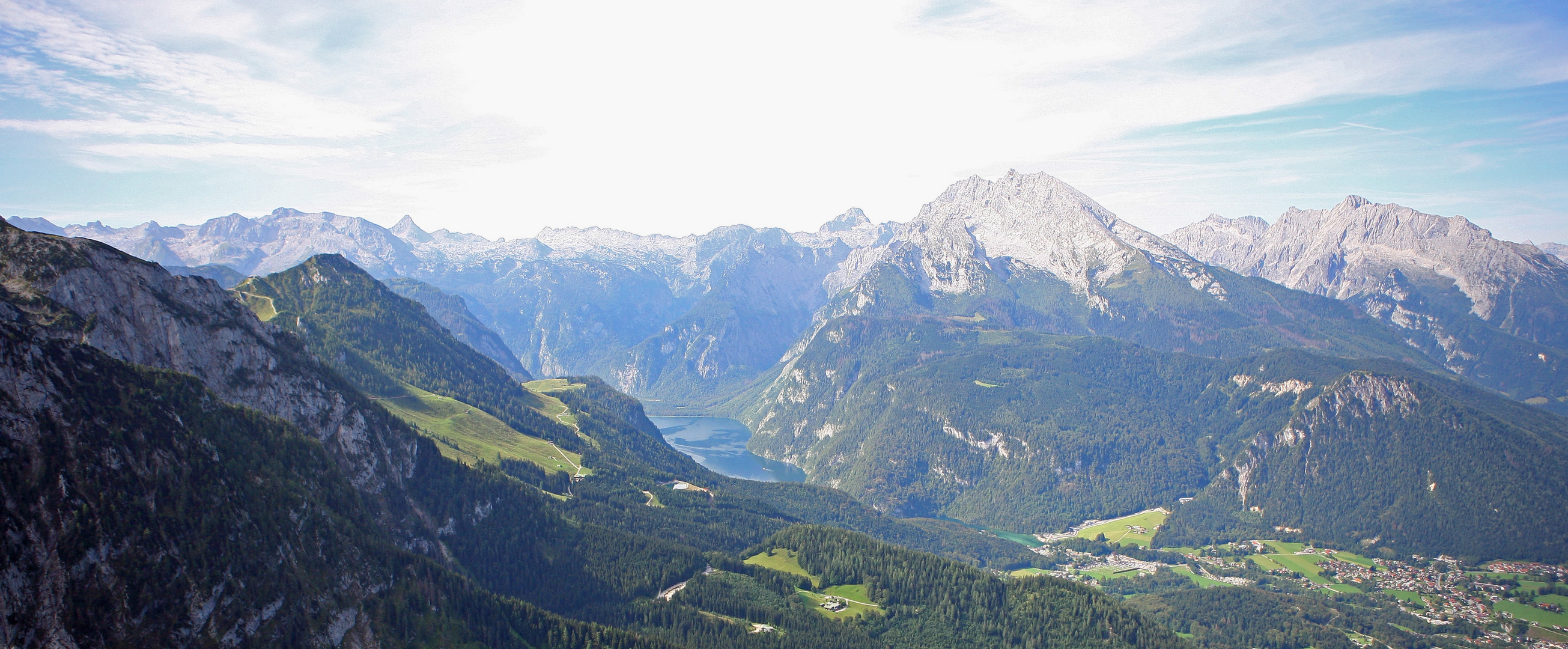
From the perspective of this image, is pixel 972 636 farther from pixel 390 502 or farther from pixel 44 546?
pixel 44 546

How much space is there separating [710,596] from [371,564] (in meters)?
55.6

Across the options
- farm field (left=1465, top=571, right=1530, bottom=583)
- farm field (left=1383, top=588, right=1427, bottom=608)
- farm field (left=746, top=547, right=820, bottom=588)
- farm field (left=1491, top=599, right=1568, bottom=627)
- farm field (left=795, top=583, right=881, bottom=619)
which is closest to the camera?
farm field (left=795, top=583, right=881, bottom=619)

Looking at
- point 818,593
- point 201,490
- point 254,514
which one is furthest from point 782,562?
point 201,490

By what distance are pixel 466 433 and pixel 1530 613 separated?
224 m

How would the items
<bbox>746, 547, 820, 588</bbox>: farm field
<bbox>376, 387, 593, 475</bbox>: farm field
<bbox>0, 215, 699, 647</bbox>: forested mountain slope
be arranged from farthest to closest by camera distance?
<bbox>376, 387, 593, 475</bbox>: farm field, <bbox>746, 547, 820, 588</bbox>: farm field, <bbox>0, 215, 699, 647</bbox>: forested mountain slope

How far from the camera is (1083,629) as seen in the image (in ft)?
458

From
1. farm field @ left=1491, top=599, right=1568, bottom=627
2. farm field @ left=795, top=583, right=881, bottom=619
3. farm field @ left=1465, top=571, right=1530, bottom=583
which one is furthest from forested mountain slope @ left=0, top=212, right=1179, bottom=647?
farm field @ left=1465, top=571, right=1530, bottom=583

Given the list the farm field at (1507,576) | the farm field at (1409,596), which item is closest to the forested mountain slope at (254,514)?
the farm field at (1409,596)

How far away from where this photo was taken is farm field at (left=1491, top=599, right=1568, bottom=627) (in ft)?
553

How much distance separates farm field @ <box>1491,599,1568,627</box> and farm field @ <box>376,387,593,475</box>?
641ft

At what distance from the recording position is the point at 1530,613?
569 ft

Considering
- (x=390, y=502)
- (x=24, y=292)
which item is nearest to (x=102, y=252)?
(x=24, y=292)

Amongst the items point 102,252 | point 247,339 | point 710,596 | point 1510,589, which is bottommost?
point 1510,589

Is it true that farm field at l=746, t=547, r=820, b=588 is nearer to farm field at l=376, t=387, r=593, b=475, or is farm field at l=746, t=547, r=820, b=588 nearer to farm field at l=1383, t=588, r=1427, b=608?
farm field at l=376, t=387, r=593, b=475
